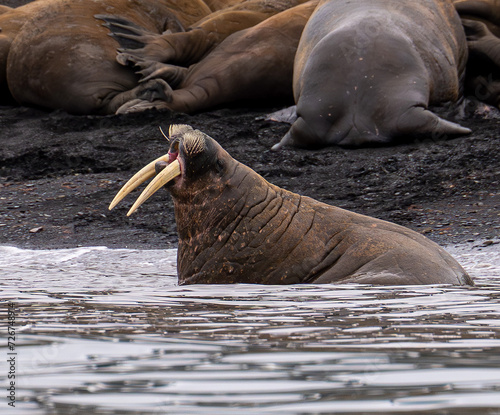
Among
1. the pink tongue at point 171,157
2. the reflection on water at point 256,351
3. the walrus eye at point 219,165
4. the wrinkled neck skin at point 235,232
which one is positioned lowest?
the wrinkled neck skin at point 235,232

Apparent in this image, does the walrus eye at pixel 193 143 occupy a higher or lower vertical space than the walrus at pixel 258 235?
higher

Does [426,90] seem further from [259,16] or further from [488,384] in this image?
[488,384]

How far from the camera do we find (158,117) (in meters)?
10.8

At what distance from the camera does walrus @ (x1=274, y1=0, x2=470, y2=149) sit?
9.05 meters

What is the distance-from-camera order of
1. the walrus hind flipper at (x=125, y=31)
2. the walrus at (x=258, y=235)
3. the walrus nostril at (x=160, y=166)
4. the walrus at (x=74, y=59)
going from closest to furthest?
the walrus at (x=258, y=235) → the walrus nostril at (x=160, y=166) → the walrus at (x=74, y=59) → the walrus hind flipper at (x=125, y=31)

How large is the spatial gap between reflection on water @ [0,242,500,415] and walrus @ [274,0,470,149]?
17.1ft

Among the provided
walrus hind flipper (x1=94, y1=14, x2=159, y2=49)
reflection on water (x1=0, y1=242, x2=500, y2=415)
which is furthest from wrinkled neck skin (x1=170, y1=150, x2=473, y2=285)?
walrus hind flipper (x1=94, y1=14, x2=159, y2=49)

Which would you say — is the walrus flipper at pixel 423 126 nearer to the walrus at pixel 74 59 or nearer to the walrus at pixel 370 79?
the walrus at pixel 370 79

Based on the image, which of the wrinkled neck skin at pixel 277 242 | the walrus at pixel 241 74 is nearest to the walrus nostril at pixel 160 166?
the wrinkled neck skin at pixel 277 242

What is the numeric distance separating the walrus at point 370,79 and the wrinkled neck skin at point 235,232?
4310 mm

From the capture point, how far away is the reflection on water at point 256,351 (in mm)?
1640

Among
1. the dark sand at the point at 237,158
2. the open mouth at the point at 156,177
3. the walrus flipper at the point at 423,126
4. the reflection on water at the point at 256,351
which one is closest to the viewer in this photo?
the reflection on water at the point at 256,351

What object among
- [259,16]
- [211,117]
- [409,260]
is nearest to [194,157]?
[409,260]

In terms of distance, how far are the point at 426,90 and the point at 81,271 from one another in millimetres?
5057
